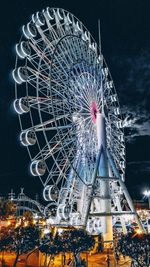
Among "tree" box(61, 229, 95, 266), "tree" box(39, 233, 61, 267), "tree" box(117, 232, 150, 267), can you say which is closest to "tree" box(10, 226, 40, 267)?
"tree" box(39, 233, 61, 267)

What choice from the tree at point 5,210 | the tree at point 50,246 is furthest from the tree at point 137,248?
the tree at point 5,210

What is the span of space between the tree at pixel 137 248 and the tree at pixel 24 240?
601cm

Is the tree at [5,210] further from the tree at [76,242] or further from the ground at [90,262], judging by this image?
the tree at [76,242]

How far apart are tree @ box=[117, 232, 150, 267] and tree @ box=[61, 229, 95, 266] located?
333cm

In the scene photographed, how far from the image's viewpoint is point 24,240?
2106cm

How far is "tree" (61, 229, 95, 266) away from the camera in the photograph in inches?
845

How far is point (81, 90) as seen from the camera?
2853 cm

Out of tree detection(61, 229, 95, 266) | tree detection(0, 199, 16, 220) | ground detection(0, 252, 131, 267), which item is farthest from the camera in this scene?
tree detection(0, 199, 16, 220)

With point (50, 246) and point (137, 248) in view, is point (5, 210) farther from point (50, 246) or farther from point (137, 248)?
point (137, 248)

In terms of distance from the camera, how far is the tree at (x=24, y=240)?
20630 mm

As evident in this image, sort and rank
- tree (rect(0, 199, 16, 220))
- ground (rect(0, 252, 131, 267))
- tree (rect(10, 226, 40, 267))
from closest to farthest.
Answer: tree (rect(10, 226, 40, 267)) → ground (rect(0, 252, 131, 267)) → tree (rect(0, 199, 16, 220))

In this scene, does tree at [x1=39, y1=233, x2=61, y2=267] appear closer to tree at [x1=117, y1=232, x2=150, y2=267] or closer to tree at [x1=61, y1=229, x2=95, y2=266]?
tree at [x1=61, y1=229, x2=95, y2=266]

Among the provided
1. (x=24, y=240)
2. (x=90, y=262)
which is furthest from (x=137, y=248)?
(x=90, y=262)

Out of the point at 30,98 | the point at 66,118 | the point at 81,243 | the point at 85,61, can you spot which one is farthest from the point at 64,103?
the point at 81,243
